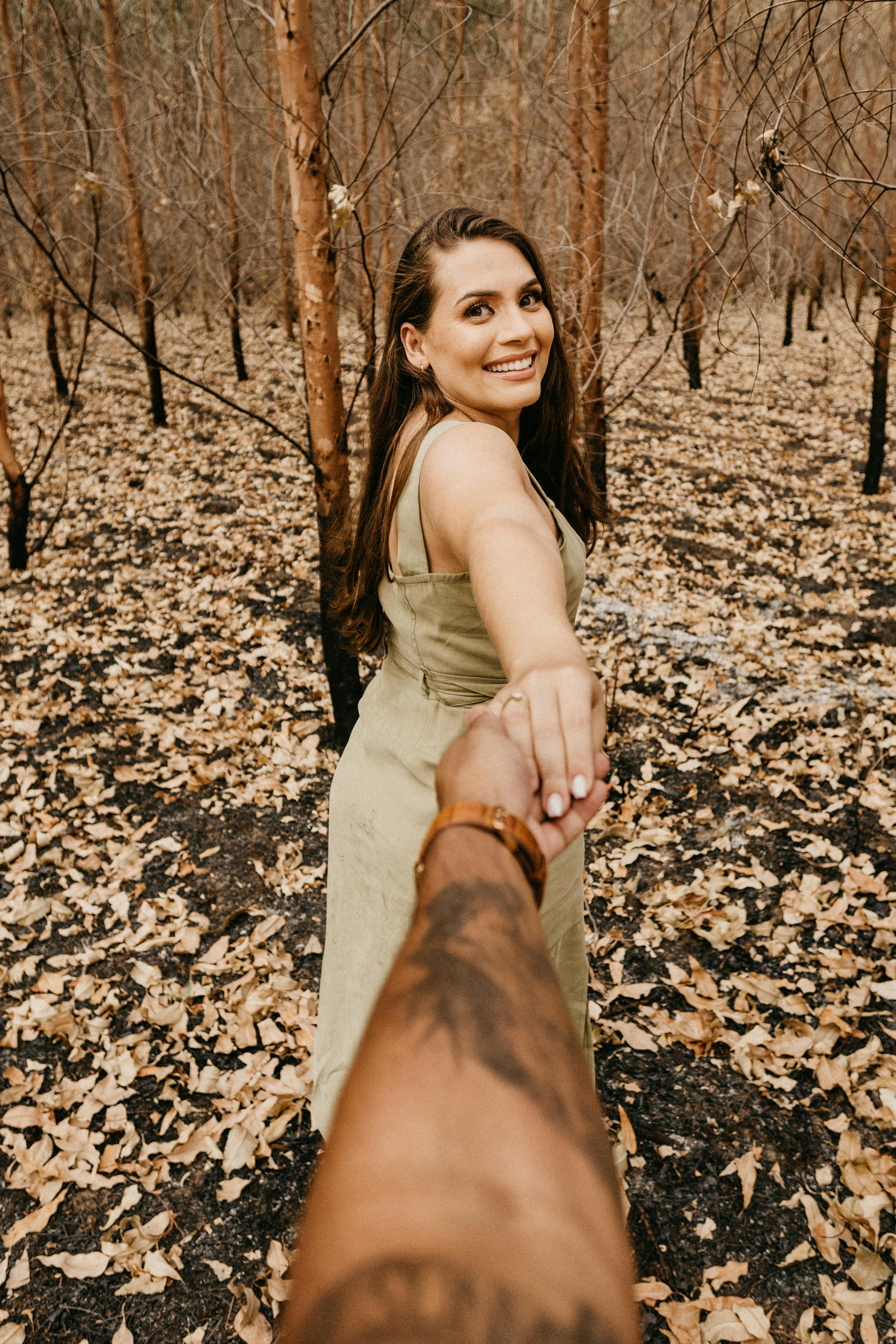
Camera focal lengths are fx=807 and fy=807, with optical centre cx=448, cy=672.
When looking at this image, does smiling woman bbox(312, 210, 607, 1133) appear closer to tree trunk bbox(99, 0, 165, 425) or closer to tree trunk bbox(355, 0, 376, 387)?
tree trunk bbox(355, 0, 376, 387)

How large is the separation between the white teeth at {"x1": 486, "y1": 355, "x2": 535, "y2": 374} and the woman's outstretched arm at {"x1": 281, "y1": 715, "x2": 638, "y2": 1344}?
1.41 meters

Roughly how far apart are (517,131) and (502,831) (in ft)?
43.1

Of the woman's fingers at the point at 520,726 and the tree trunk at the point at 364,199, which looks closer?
the woman's fingers at the point at 520,726

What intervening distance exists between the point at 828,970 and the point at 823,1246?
1.24m

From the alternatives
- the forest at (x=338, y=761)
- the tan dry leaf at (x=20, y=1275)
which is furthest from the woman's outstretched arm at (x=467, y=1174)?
the tan dry leaf at (x=20, y=1275)

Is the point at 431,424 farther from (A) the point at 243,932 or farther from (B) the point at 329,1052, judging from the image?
(A) the point at 243,932

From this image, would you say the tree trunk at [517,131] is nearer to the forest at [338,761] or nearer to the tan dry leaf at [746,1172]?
the forest at [338,761]

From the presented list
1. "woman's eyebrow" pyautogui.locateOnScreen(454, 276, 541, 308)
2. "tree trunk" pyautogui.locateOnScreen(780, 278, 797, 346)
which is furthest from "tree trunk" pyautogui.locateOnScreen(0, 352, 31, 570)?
"tree trunk" pyautogui.locateOnScreen(780, 278, 797, 346)

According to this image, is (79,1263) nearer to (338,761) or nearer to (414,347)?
(338,761)

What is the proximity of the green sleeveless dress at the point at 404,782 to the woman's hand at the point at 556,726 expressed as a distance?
1.92 ft

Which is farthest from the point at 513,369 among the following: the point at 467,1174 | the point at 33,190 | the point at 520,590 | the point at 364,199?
the point at 33,190

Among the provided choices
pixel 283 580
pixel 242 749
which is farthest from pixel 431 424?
pixel 283 580

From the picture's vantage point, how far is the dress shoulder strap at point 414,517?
5.22ft

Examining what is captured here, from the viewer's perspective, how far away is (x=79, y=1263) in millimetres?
2660
